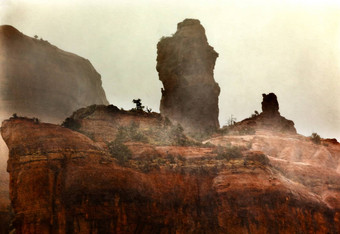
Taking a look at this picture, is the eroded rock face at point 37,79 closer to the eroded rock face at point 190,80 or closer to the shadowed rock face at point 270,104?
the eroded rock face at point 190,80

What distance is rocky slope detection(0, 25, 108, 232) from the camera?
63.8 m

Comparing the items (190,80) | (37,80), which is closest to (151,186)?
(190,80)

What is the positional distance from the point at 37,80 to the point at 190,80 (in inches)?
1015

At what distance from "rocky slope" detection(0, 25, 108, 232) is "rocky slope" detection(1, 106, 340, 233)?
28030mm

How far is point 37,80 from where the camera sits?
68.8 metres

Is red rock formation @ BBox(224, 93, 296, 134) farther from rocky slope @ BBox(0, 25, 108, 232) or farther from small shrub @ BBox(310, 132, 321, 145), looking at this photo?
rocky slope @ BBox(0, 25, 108, 232)

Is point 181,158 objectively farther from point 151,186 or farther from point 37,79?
point 37,79

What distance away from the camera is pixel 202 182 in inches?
1358

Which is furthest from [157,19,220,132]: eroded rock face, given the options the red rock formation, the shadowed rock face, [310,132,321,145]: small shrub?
[310,132,321,145]: small shrub

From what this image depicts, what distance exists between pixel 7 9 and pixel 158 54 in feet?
101

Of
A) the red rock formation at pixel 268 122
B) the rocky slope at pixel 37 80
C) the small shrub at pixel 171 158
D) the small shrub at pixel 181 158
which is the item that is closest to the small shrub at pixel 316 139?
the red rock formation at pixel 268 122

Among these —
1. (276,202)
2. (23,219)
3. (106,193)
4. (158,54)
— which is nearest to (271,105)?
(158,54)

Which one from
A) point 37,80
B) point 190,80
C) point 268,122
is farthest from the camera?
point 37,80

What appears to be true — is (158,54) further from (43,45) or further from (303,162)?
(303,162)
